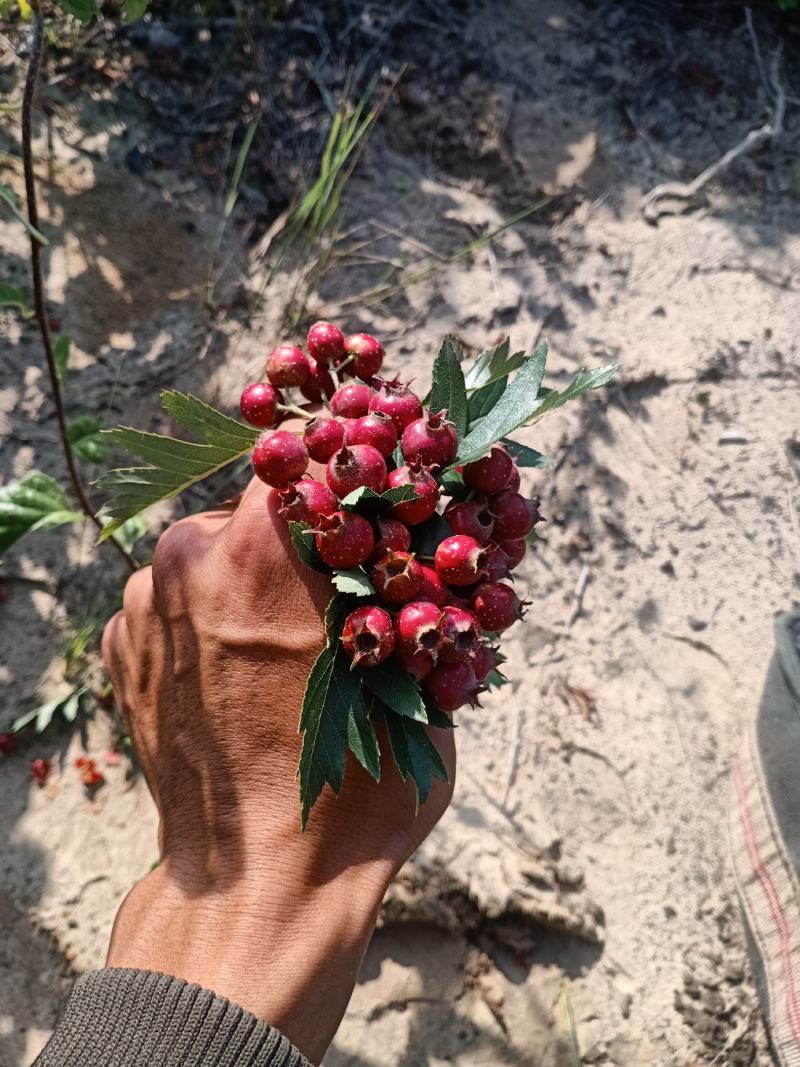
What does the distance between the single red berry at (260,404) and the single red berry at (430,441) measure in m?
0.36

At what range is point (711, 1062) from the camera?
246cm

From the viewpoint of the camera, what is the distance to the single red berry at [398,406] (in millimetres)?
1572

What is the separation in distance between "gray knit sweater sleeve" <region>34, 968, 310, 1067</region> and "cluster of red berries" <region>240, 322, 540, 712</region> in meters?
0.68

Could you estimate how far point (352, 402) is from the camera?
5.32ft

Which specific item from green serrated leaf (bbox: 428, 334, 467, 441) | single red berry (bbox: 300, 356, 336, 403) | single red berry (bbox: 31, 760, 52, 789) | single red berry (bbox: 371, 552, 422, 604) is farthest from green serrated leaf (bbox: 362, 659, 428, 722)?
single red berry (bbox: 31, 760, 52, 789)

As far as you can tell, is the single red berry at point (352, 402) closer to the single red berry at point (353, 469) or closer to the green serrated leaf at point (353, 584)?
the single red berry at point (353, 469)

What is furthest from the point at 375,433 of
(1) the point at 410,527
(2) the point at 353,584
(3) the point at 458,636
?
(3) the point at 458,636

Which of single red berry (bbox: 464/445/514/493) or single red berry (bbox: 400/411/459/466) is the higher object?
single red berry (bbox: 400/411/459/466)

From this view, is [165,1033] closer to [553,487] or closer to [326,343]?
[326,343]

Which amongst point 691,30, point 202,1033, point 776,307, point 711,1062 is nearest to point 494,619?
point 202,1033

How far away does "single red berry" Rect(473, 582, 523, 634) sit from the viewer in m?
1.50

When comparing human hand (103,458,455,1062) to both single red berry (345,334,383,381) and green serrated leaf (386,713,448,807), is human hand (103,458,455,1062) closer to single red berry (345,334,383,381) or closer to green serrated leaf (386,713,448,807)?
green serrated leaf (386,713,448,807)

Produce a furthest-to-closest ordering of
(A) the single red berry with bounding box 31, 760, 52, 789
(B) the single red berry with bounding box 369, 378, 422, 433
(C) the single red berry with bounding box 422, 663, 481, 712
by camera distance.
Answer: (A) the single red berry with bounding box 31, 760, 52, 789 < (B) the single red berry with bounding box 369, 378, 422, 433 < (C) the single red berry with bounding box 422, 663, 481, 712

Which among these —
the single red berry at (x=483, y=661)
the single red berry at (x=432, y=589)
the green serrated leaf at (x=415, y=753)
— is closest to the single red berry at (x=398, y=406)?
the single red berry at (x=432, y=589)
